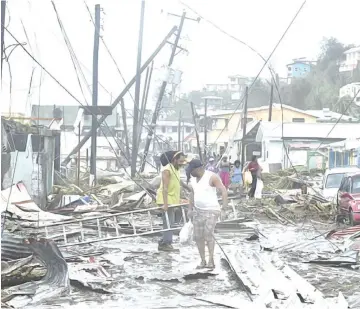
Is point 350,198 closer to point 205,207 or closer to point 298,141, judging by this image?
point 205,207

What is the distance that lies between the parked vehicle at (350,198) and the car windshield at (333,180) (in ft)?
15.8

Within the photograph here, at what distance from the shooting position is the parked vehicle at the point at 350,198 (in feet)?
45.8

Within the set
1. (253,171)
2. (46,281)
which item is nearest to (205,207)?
(46,281)

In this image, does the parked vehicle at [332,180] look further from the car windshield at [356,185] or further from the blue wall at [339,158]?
the blue wall at [339,158]

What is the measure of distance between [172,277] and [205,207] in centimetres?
105

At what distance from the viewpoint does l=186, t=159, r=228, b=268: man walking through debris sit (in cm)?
828

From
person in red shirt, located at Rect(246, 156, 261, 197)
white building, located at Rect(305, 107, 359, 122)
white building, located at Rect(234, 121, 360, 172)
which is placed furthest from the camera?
white building, located at Rect(305, 107, 359, 122)

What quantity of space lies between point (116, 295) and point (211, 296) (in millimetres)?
1018

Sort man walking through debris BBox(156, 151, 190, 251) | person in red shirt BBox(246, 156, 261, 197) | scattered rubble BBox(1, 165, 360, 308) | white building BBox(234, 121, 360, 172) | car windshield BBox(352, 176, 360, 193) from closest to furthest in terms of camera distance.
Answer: scattered rubble BBox(1, 165, 360, 308)
man walking through debris BBox(156, 151, 190, 251)
car windshield BBox(352, 176, 360, 193)
person in red shirt BBox(246, 156, 261, 197)
white building BBox(234, 121, 360, 172)

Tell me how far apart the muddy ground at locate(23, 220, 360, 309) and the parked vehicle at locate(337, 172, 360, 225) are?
243 centimetres

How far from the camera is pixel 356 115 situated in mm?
57594

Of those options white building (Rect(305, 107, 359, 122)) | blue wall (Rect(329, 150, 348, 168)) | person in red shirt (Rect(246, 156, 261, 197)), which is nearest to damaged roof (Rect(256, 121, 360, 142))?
blue wall (Rect(329, 150, 348, 168))

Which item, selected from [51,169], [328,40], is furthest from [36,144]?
[328,40]

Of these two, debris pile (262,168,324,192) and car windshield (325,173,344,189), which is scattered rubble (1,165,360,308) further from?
debris pile (262,168,324,192)
